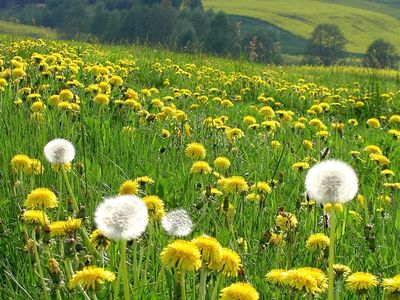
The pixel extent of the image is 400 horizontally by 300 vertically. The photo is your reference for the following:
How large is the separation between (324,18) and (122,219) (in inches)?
4526

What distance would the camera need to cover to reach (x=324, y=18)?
11025 cm

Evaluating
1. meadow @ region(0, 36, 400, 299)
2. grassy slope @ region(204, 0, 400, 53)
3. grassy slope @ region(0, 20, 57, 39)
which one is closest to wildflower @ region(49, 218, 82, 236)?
meadow @ region(0, 36, 400, 299)

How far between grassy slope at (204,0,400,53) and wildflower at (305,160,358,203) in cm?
9749

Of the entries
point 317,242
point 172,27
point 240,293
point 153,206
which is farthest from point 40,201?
point 172,27

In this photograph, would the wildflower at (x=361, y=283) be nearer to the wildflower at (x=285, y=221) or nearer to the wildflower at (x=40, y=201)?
the wildflower at (x=285, y=221)

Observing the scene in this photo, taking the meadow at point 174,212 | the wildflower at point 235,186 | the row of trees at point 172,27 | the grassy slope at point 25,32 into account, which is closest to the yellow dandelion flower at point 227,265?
the meadow at point 174,212

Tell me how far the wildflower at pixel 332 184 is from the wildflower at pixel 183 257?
0.31m

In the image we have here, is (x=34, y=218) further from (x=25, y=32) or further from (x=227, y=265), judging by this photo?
(x=25, y=32)

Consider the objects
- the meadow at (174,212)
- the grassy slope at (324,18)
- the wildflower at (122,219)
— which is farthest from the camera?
the grassy slope at (324,18)

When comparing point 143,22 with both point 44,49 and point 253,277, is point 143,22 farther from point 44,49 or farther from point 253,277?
point 253,277

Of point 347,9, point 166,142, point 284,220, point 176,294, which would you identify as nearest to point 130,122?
point 166,142

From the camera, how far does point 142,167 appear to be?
331cm

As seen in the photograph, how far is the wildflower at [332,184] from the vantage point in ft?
4.05

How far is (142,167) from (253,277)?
1.45 m
